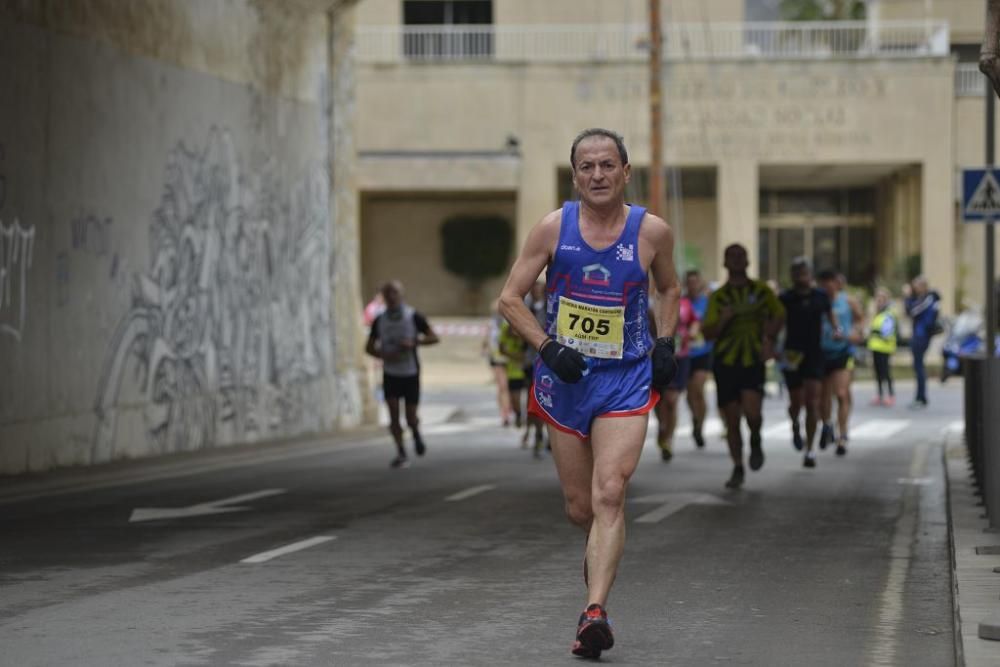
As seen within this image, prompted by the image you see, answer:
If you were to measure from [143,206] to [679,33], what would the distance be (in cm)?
3108

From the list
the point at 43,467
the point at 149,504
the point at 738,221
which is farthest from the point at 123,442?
the point at 738,221

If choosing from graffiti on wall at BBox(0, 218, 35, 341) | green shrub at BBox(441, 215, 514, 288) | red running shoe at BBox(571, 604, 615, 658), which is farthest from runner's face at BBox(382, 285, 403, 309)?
green shrub at BBox(441, 215, 514, 288)

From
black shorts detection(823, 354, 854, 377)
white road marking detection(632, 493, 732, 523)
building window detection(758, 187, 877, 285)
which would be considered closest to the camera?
white road marking detection(632, 493, 732, 523)

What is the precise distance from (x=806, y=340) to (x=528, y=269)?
35.7 feet

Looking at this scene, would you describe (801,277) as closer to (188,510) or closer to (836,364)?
(836,364)

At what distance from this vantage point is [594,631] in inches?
286

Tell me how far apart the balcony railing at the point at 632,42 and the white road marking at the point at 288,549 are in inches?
1447

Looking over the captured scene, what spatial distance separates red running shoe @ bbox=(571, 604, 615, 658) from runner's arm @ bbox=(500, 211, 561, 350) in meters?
1.10

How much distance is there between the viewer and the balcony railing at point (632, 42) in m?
48.1

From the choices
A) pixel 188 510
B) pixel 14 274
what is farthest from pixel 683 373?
pixel 188 510

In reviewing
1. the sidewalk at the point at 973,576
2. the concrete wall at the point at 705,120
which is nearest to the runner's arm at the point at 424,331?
the sidewalk at the point at 973,576

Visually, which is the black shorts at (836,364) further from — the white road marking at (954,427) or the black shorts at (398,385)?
the black shorts at (398,385)

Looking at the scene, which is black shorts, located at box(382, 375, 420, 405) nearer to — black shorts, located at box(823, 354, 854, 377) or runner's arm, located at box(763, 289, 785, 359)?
black shorts, located at box(823, 354, 854, 377)

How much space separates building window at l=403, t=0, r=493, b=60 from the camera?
162 feet
